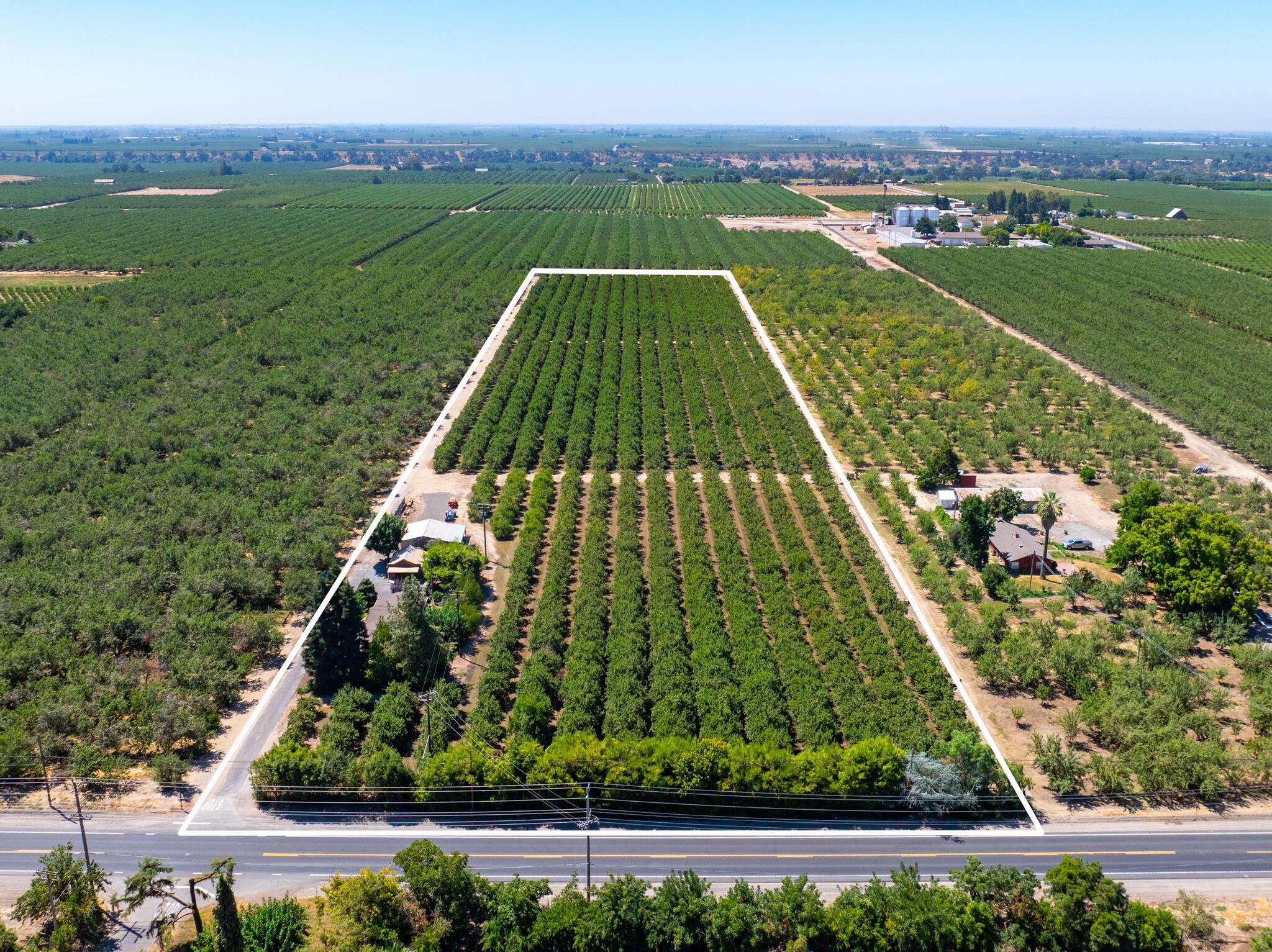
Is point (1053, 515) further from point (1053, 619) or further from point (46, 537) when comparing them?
point (46, 537)

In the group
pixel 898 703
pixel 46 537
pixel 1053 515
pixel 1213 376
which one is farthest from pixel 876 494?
pixel 46 537

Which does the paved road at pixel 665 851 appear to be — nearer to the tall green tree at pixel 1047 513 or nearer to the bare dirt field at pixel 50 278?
the tall green tree at pixel 1047 513

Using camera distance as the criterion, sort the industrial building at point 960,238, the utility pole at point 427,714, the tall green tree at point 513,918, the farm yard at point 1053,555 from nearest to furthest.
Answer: the tall green tree at point 513,918, the utility pole at point 427,714, the farm yard at point 1053,555, the industrial building at point 960,238

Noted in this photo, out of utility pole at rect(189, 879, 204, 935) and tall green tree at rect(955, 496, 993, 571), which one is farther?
tall green tree at rect(955, 496, 993, 571)

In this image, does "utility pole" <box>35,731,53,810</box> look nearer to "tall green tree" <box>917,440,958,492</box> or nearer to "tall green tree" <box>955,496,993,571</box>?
"tall green tree" <box>955,496,993,571</box>

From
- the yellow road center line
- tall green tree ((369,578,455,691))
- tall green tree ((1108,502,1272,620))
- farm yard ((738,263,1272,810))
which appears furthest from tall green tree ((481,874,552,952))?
tall green tree ((1108,502,1272,620))

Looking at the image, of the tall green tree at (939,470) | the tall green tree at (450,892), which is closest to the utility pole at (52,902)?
the tall green tree at (450,892)

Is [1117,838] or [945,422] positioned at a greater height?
[945,422]

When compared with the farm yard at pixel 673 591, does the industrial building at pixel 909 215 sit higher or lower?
higher

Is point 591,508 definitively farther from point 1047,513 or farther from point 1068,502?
point 1068,502
